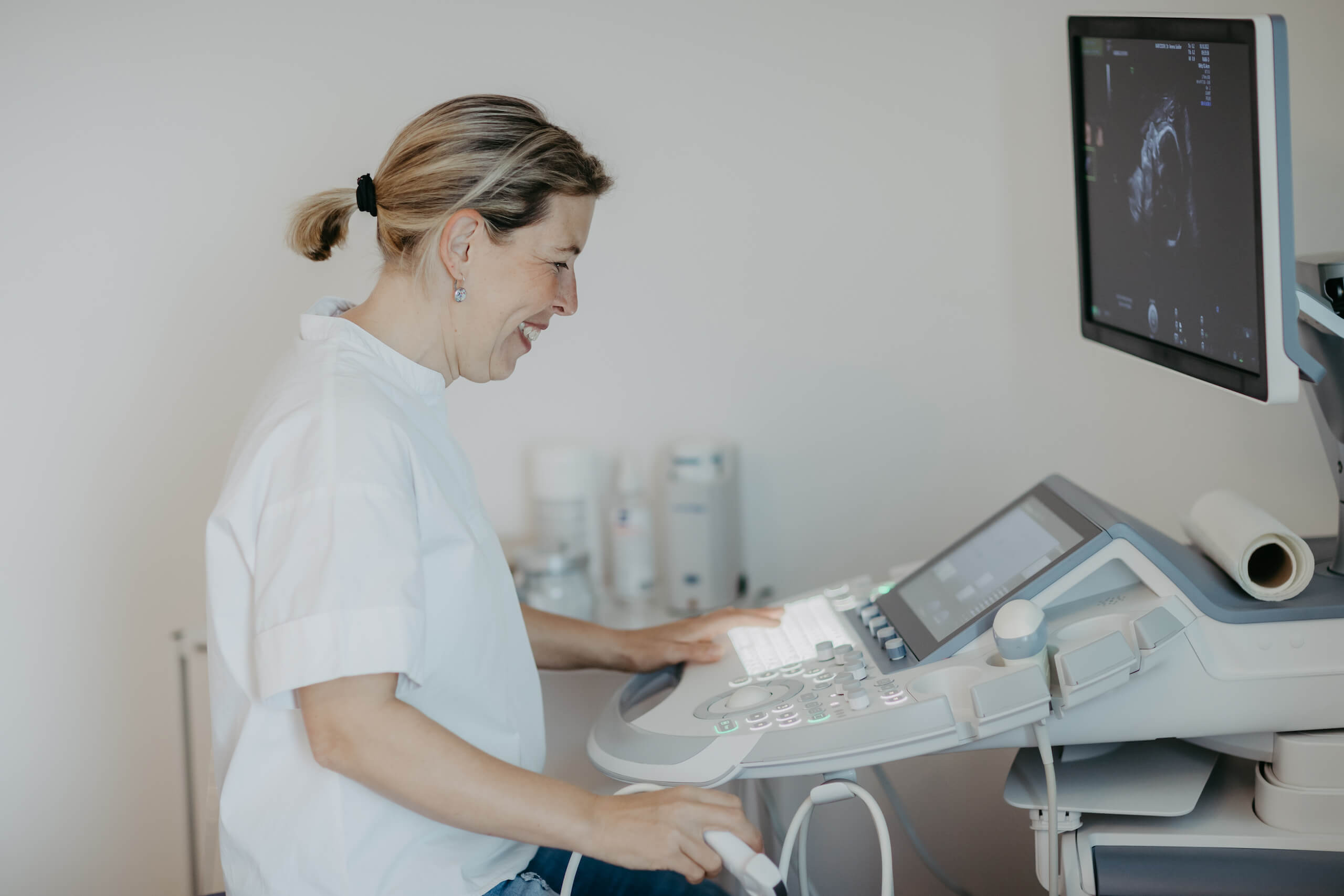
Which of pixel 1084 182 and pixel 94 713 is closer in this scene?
pixel 1084 182

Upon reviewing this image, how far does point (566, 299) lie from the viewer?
116 centimetres

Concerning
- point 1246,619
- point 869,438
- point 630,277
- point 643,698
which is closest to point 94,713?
point 643,698

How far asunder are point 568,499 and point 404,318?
0.59 meters

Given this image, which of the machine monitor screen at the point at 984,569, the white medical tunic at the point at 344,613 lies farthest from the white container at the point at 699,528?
the white medical tunic at the point at 344,613

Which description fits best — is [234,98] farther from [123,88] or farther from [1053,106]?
[1053,106]

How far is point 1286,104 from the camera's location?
0.88 metres

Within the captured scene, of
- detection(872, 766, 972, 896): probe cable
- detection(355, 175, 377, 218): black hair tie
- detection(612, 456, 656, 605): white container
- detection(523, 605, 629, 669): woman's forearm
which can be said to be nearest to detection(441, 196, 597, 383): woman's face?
detection(355, 175, 377, 218): black hair tie

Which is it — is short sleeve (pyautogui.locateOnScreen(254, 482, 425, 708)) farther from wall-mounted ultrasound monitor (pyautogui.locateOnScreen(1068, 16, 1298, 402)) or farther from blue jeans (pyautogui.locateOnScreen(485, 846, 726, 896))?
wall-mounted ultrasound monitor (pyautogui.locateOnScreen(1068, 16, 1298, 402))

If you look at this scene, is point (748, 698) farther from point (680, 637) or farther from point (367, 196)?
point (367, 196)

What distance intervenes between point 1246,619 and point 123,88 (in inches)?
64.2

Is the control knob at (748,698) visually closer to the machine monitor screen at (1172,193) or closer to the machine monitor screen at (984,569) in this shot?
the machine monitor screen at (984,569)

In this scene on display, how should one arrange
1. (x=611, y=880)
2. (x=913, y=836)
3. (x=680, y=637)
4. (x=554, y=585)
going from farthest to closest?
(x=554, y=585) → (x=913, y=836) → (x=680, y=637) → (x=611, y=880)

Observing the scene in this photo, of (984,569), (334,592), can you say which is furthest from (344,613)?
(984,569)

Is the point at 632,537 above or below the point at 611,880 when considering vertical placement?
above
